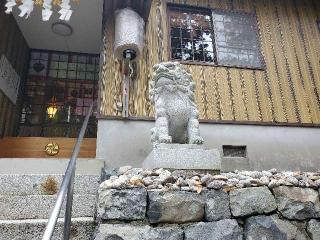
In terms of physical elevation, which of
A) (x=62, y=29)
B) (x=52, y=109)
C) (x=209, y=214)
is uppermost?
(x=62, y=29)

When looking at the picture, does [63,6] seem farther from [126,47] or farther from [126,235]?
[126,235]

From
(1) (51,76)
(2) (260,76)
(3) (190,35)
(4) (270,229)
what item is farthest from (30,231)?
(1) (51,76)

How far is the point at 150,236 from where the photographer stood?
290 cm

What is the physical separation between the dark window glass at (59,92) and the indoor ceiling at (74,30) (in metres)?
0.36

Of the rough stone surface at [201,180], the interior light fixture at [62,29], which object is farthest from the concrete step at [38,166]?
the interior light fixture at [62,29]

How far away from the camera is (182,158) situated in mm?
3746

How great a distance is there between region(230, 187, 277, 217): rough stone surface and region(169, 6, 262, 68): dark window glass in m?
4.29

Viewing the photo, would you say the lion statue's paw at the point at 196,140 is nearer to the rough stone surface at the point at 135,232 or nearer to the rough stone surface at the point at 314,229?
the rough stone surface at the point at 135,232

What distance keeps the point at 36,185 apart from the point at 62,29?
5.64 meters

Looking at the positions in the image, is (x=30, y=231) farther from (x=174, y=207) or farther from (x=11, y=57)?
(x=11, y=57)

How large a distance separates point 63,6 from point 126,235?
9.27 ft

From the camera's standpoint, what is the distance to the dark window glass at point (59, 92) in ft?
27.7

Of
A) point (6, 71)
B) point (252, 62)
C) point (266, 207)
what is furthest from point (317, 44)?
point (6, 71)

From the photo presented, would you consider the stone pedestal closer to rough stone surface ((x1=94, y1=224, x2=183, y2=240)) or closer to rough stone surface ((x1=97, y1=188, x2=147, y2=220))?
rough stone surface ((x1=97, y1=188, x2=147, y2=220))
